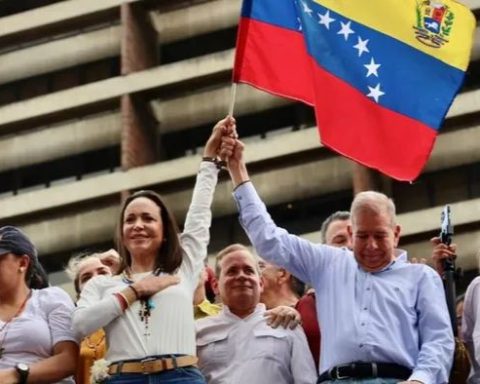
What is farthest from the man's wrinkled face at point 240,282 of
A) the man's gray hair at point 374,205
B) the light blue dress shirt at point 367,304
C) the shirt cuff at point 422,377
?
the shirt cuff at point 422,377

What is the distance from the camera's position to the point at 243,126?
93.9ft

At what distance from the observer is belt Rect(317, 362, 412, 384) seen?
5.15 metres

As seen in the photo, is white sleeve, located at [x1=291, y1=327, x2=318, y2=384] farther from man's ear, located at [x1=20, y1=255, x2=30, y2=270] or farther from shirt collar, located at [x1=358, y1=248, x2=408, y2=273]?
man's ear, located at [x1=20, y1=255, x2=30, y2=270]

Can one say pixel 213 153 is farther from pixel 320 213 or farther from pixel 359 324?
pixel 320 213

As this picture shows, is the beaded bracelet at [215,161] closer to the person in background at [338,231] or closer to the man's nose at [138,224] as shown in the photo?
the man's nose at [138,224]

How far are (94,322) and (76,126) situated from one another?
81.8ft

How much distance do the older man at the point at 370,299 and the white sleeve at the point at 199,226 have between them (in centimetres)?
A: 18

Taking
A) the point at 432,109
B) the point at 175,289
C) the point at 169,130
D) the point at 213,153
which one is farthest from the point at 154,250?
the point at 169,130

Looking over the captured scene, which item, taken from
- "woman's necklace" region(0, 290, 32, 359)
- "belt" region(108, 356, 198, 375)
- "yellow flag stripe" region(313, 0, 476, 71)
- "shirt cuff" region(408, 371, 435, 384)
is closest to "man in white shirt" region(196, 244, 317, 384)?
"belt" region(108, 356, 198, 375)

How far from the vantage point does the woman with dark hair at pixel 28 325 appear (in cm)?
528

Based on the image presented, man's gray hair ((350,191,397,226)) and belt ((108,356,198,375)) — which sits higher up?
man's gray hair ((350,191,397,226))

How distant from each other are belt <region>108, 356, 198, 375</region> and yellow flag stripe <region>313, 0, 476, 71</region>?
243 centimetres

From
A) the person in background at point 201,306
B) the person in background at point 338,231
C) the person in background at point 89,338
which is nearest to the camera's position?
the person in background at point 89,338

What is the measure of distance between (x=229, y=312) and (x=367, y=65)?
1.65m
